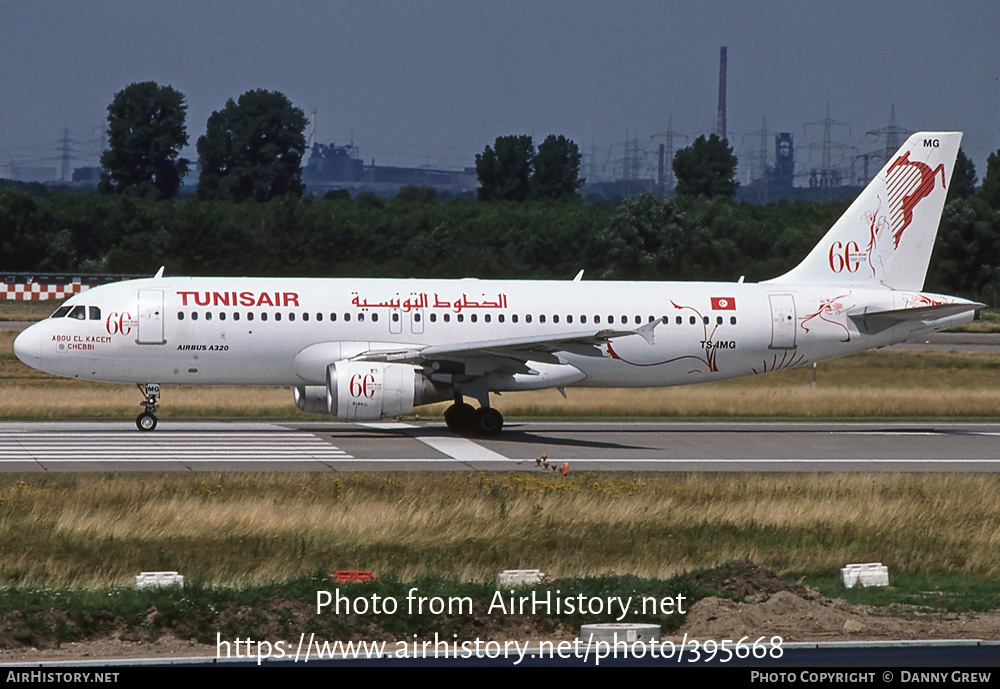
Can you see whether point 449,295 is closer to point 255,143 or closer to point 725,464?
point 725,464

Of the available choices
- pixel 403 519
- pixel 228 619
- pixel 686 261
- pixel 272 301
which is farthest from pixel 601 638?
pixel 686 261

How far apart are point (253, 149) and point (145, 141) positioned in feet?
34.0

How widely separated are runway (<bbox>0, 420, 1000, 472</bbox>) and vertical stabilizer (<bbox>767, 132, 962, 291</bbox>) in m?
4.13

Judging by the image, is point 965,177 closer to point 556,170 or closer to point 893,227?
point 556,170

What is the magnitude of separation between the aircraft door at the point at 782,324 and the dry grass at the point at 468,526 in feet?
31.6

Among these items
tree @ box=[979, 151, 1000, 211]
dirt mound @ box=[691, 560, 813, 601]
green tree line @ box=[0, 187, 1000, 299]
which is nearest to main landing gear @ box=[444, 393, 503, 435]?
dirt mound @ box=[691, 560, 813, 601]

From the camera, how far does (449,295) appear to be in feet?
105

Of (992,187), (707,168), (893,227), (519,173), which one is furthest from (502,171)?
(893,227)

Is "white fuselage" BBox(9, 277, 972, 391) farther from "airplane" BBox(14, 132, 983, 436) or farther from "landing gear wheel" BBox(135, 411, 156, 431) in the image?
"landing gear wheel" BBox(135, 411, 156, 431)

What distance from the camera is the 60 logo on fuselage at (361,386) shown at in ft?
94.0

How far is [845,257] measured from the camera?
113ft

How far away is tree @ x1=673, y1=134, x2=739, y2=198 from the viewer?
12900cm

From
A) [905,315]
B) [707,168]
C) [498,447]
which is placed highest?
[707,168]

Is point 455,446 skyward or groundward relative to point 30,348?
groundward
